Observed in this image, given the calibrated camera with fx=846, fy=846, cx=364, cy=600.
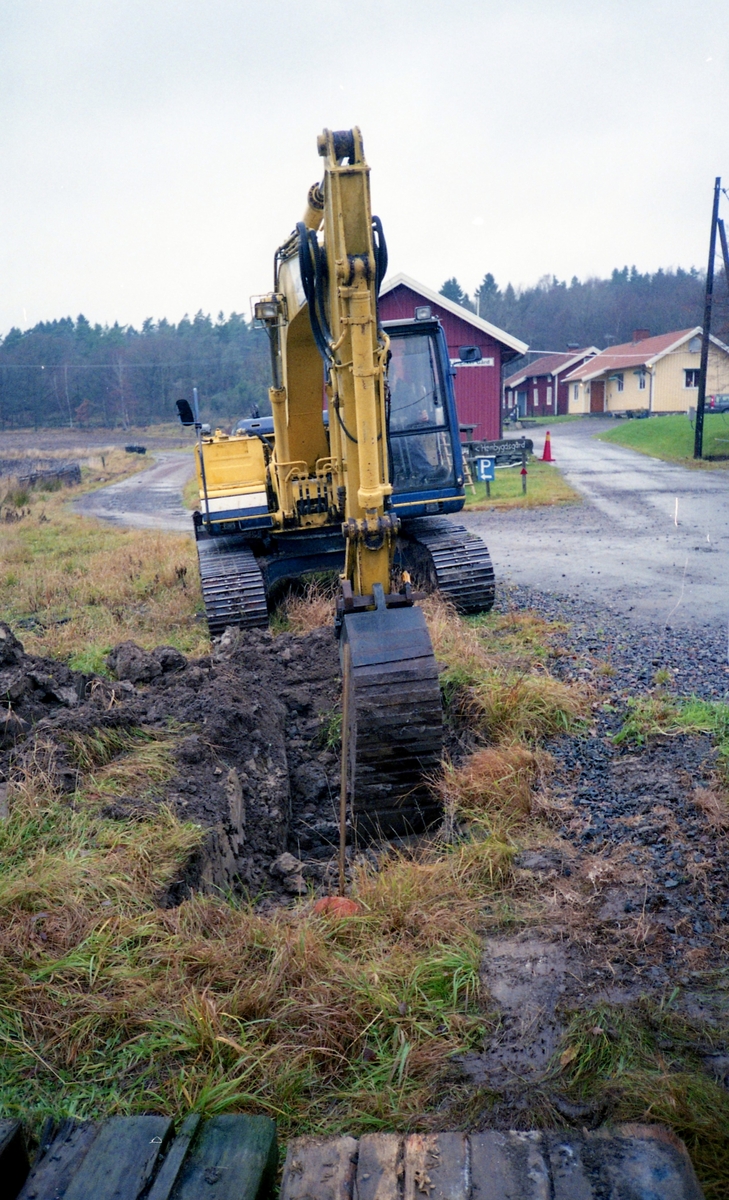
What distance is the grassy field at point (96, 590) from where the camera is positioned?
7.66 metres

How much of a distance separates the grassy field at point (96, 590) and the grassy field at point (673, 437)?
1594 centimetres

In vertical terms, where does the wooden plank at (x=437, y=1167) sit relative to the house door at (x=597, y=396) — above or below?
below

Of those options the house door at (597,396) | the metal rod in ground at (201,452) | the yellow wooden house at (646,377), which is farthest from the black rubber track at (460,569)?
the house door at (597,396)

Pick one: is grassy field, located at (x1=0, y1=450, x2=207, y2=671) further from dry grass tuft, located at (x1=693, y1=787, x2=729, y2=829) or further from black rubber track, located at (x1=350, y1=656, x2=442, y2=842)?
dry grass tuft, located at (x1=693, y1=787, x2=729, y2=829)

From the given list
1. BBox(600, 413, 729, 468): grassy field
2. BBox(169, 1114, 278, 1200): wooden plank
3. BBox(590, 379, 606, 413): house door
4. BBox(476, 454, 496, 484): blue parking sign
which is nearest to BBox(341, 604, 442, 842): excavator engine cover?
BBox(169, 1114, 278, 1200): wooden plank

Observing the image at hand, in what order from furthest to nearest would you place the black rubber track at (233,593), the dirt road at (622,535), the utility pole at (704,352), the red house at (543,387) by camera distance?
the red house at (543,387)
the utility pole at (704,352)
the dirt road at (622,535)
the black rubber track at (233,593)

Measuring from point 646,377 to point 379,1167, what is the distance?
42.7 meters

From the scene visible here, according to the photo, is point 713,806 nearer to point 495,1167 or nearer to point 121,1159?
point 495,1167

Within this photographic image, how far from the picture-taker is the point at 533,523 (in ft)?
47.0

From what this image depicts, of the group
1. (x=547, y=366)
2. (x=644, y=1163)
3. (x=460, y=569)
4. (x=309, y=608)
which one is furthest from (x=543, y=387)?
(x=644, y=1163)

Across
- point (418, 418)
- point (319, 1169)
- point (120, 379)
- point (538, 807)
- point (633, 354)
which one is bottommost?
point (538, 807)

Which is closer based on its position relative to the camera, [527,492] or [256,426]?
[256,426]

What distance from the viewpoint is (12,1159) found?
191 centimetres

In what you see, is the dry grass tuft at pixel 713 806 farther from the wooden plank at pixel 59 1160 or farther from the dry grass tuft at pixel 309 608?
the dry grass tuft at pixel 309 608
